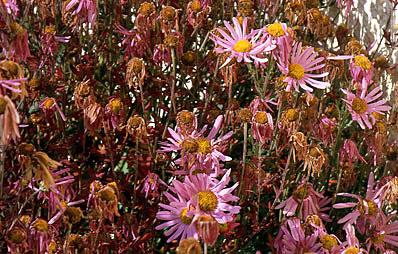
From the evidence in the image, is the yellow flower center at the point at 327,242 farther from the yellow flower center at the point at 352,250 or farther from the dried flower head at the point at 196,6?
the dried flower head at the point at 196,6

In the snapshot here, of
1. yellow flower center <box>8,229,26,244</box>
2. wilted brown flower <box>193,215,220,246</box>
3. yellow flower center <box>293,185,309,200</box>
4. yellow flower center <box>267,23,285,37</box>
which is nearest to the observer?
wilted brown flower <box>193,215,220,246</box>

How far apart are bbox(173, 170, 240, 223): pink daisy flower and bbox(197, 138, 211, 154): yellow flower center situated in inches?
4.6

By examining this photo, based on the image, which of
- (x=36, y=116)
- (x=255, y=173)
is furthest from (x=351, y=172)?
(x=36, y=116)

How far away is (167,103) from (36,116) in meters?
0.40

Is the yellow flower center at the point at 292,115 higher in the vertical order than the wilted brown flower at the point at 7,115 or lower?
lower

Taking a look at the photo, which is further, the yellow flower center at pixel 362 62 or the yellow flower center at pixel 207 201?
the yellow flower center at pixel 362 62

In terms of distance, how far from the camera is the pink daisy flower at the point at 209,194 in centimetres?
132

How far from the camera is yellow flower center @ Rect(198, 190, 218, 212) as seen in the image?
1.32 metres

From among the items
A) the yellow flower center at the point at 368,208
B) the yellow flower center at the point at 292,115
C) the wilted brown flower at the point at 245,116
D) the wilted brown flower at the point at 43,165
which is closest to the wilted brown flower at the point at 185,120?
the wilted brown flower at the point at 245,116

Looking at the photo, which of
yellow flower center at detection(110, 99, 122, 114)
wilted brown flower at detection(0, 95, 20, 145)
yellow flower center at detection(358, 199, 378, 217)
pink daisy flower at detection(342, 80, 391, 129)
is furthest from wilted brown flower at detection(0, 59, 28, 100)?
yellow flower center at detection(358, 199, 378, 217)

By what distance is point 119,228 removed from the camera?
4.96ft

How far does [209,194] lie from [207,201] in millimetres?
19

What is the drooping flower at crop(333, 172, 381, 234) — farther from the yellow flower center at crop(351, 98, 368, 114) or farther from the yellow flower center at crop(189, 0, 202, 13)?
the yellow flower center at crop(189, 0, 202, 13)

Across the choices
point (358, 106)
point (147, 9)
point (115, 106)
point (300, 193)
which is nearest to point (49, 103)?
point (115, 106)
